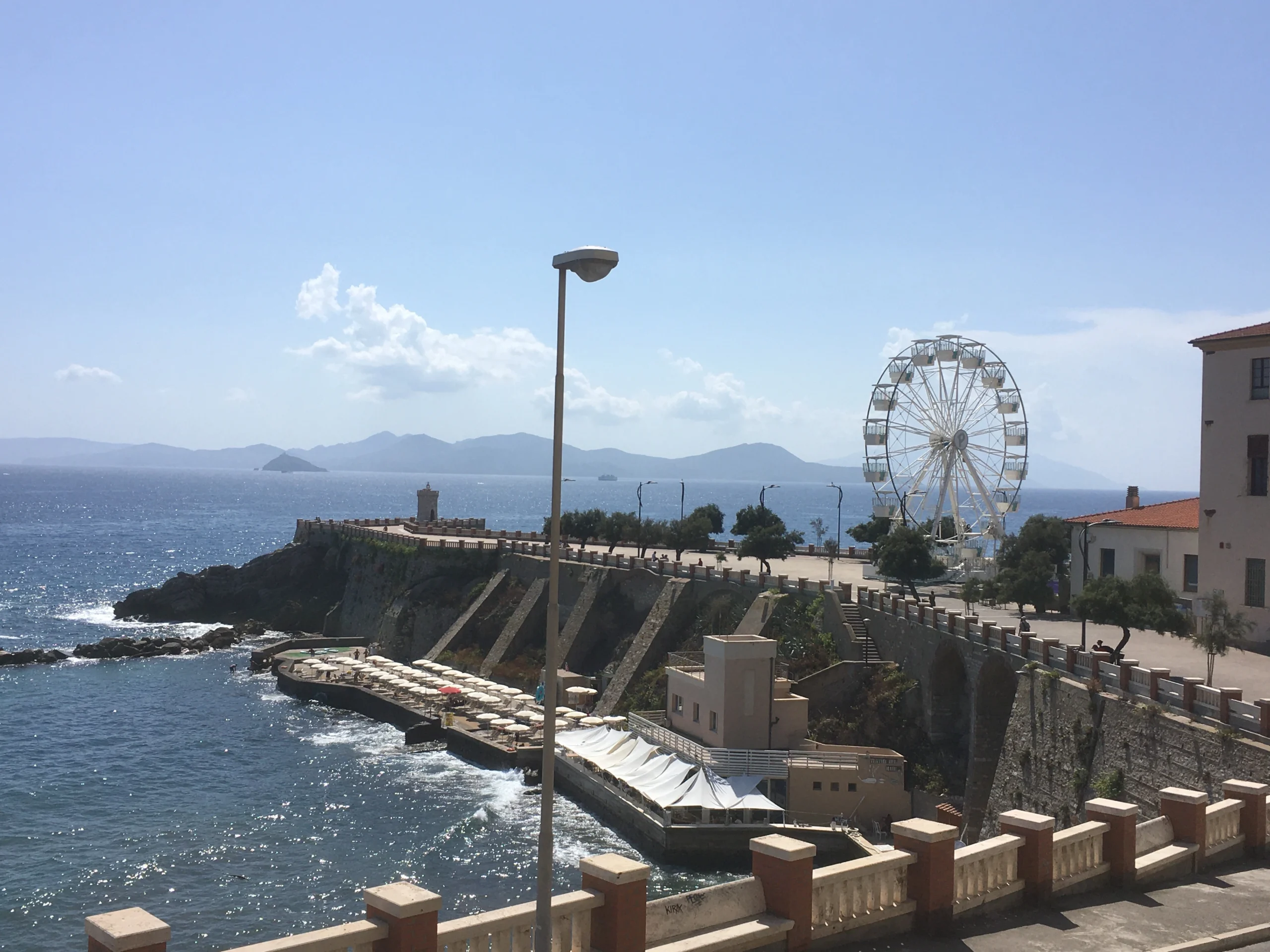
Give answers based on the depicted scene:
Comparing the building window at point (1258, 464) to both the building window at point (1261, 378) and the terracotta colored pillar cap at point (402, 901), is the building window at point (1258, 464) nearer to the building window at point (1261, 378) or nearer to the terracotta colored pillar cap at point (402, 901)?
the building window at point (1261, 378)

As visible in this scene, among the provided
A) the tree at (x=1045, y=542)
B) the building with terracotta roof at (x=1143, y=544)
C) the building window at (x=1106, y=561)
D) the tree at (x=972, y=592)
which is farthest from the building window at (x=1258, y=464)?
the tree at (x=1045, y=542)

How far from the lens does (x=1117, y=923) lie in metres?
12.7

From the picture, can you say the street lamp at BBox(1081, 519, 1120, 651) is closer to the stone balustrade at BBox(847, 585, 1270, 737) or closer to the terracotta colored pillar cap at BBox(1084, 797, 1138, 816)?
the stone balustrade at BBox(847, 585, 1270, 737)

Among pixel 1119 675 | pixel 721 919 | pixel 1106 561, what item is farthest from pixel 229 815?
pixel 1106 561

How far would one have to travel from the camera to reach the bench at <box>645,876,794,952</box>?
1081cm

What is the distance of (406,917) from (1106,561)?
41845 mm

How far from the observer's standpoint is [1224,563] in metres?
35.5

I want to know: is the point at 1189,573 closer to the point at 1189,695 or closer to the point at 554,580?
the point at 1189,695

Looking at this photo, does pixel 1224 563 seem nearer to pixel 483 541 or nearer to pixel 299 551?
pixel 483 541

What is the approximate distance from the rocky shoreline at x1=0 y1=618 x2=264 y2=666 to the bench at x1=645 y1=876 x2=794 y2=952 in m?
64.9

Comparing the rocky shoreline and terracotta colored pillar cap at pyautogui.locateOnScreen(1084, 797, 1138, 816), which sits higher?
terracotta colored pillar cap at pyautogui.locateOnScreen(1084, 797, 1138, 816)

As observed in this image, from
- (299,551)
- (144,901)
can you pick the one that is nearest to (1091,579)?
(144,901)

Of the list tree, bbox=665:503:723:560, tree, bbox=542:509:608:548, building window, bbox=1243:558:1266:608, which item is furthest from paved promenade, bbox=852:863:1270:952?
tree, bbox=542:509:608:548

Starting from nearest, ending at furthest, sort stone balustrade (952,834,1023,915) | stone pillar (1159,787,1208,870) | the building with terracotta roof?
stone balustrade (952,834,1023,915) < stone pillar (1159,787,1208,870) < the building with terracotta roof
